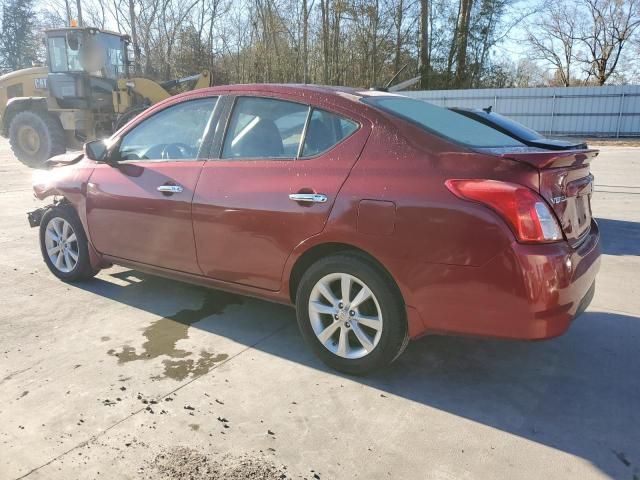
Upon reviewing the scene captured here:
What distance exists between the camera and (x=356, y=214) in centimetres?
297

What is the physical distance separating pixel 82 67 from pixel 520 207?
13.5m

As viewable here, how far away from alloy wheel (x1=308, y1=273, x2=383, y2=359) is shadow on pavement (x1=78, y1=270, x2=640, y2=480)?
0.66 feet

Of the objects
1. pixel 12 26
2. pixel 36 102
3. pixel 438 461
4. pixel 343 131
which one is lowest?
pixel 438 461

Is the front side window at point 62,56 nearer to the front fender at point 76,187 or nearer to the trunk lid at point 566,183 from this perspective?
the front fender at point 76,187

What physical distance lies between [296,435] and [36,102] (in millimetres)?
14479

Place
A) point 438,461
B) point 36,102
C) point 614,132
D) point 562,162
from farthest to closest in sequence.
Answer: point 614,132 < point 36,102 < point 562,162 < point 438,461

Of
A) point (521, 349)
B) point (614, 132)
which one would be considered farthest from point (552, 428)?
Answer: point (614, 132)

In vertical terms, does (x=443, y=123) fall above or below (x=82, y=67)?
below

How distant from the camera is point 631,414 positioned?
2.75 metres

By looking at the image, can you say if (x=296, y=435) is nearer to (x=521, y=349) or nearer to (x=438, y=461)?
(x=438, y=461)

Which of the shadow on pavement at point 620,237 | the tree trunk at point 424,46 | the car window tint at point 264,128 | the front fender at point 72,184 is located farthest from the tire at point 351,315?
the tree trunk at point 424,46

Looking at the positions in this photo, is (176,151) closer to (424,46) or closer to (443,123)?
(443,123)

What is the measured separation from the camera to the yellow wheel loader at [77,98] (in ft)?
43.4

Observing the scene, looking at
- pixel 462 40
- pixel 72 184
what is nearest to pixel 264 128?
pixel 72 184
